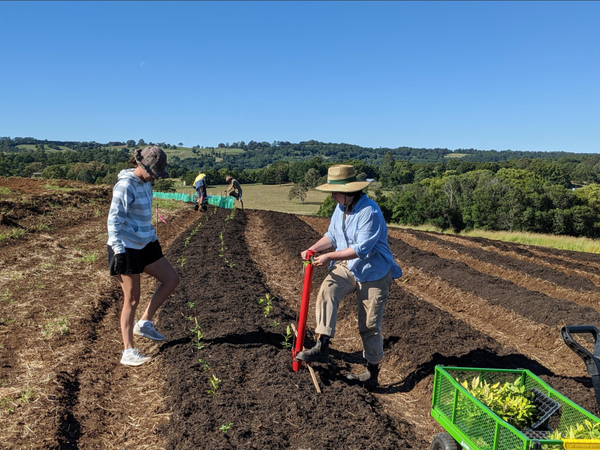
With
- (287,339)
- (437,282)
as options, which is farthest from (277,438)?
(437,282)

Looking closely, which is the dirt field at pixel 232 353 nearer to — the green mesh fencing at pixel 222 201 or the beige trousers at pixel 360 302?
the beige trousers at pixel 360 302

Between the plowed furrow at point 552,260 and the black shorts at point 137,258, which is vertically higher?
the black shorts at point 137,258

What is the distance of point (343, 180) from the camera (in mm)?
4402

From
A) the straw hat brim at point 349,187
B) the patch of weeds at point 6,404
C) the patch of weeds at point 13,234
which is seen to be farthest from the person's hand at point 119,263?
the patch of weeds at point 13,234

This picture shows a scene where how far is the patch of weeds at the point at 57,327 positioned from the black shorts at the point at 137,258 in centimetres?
171

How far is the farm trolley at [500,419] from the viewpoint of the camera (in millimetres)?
2693

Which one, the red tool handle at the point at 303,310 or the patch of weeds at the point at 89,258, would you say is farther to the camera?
the patch of weeds at the point at 89,258

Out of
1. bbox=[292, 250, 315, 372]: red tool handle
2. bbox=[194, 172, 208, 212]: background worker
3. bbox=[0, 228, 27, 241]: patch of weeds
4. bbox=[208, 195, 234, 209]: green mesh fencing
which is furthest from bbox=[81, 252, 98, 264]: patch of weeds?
bbox=[208, 195, 234, 209]: green mesh fencing

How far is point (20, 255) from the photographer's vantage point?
31.1ft

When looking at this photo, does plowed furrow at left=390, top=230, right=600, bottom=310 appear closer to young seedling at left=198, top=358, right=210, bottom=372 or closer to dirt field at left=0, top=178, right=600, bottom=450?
dirt field at left=0, top=178, right=600, bottom=450

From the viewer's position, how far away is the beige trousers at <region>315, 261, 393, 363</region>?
4367 millimetres

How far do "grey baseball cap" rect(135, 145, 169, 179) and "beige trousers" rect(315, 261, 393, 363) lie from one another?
202 centimetres

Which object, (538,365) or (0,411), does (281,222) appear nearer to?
(538,365)

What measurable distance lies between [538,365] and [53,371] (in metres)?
5.72
